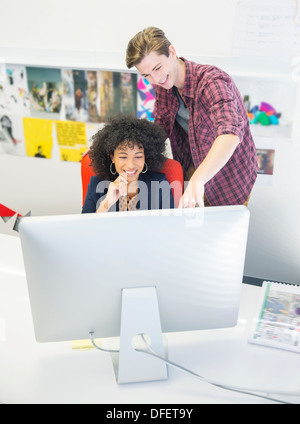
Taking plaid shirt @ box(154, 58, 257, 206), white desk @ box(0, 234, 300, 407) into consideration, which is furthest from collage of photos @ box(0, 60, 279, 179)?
white desk @ box(0, 234, 300, 407)

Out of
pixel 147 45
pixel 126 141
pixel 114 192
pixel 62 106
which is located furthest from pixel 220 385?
pixel 62 106

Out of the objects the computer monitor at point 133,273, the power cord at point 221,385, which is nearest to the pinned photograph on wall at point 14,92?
the computer monitor at point 133,273

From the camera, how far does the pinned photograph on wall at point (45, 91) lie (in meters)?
2.57

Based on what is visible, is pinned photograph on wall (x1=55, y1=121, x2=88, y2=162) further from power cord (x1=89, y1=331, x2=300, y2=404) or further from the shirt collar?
power cord (x1=89, y1=331, x2=300, y2=404)

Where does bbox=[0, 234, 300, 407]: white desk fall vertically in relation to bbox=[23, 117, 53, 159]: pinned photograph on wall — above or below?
below

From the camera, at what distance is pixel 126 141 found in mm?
1708

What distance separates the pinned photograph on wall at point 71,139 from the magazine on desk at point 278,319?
5.23ft

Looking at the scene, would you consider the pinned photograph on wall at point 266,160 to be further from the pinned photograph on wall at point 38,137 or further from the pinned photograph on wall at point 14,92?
the pinned photograph on wall at point 14,92

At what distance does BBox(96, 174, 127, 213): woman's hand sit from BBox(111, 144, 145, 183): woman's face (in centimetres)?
3

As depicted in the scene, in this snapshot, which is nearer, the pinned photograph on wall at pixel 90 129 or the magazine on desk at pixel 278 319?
the magazine on desk at pixel 278 319

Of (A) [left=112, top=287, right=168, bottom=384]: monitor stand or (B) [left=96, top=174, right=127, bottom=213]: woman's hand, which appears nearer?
(A) [left=112, top=287, right=168, bottom=384]: monitor stand

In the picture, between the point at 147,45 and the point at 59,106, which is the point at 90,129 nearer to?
the point at 59,106

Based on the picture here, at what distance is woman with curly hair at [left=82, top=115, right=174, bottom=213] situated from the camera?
1.71 meters

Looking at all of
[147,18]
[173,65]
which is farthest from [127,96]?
[173,65]
